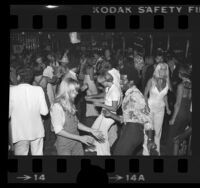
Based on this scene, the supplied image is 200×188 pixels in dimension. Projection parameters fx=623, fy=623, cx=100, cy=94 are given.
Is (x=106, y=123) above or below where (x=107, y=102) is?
below

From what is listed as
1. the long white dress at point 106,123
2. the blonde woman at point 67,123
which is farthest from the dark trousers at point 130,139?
the blonde woman at point 67,123

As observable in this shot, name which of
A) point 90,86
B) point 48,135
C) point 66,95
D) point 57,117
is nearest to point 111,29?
point 90,86

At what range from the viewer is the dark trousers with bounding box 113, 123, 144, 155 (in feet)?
20.5

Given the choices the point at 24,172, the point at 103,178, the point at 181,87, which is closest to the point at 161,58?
the point at 181,87

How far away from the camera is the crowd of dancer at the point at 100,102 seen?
245 inches

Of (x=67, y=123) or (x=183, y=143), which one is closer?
(x=183, y=143)

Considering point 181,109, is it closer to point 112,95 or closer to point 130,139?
point 130,139

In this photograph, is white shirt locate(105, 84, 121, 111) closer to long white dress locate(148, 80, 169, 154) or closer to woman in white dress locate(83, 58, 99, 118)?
woman in white dress locate(83, 58, 99, 118)

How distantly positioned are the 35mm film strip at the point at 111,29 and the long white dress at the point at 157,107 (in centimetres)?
26

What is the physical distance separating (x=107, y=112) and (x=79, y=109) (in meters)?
0.28

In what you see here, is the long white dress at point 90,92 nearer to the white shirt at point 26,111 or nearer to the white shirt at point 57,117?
the white shirt at point 57,117

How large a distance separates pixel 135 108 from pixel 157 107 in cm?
22

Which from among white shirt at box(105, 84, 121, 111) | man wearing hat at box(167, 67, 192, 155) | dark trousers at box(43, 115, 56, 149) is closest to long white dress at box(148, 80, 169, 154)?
man wearing hat at box(167, 67, 192, 155)

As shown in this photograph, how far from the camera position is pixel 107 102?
627cm
